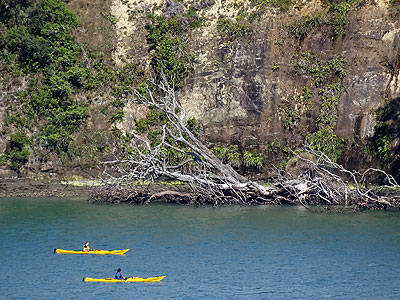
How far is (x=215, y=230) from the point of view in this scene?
1826 inches

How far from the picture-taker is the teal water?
34.8 m

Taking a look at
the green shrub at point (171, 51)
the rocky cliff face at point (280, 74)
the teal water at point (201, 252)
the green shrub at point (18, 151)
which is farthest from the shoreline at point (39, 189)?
the green shrub at point (171, 51)

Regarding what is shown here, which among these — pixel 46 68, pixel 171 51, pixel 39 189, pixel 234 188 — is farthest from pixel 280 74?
pixel 39 189

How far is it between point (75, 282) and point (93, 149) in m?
29.2

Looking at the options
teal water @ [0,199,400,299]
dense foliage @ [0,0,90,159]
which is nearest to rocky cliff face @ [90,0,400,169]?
dense foliage @ [0,0,90,159]

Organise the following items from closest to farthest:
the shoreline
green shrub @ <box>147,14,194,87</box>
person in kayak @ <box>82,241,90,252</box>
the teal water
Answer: the teal water, person in kayak @ <box>82,241,90,252</box>, the shoreline, green shrub @ <box>147,14,194,87</box>

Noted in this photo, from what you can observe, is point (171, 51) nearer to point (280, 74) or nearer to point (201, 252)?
point (280, 74)

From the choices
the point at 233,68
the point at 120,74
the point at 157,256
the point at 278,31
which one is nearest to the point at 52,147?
the point at 120,74

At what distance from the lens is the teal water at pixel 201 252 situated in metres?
34.8

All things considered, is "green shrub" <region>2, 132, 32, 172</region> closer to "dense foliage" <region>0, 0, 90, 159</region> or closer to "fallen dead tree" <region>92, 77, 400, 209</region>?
"dense foliage" <region>0, 0, 90, 159</region>

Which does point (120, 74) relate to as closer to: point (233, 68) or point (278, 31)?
point (233, 68)

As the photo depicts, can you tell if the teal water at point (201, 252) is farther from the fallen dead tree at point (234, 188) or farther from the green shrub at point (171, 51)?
the green shrub at point (171, 51)

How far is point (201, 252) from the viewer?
41.3 meters

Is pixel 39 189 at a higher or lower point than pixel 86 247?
higher
